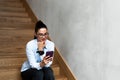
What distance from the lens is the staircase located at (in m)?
2.49

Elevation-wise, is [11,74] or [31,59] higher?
[31,59]

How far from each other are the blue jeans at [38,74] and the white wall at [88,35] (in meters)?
0.38

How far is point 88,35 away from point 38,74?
0.62 m

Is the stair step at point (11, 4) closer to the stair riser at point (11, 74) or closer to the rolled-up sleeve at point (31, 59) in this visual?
the stair riser at point (11, 74)

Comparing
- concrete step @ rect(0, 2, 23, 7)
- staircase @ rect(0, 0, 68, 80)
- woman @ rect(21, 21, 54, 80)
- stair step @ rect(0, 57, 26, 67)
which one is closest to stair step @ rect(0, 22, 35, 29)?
staircase @ rect(0, 0, 68, 80)

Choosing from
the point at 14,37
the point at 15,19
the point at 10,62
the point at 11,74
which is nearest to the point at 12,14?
the point at 15,19

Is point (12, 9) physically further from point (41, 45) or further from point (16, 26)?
point (41, 45)

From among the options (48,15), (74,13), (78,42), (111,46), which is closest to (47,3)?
(48,15)

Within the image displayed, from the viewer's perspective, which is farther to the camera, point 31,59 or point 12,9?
point 12,9

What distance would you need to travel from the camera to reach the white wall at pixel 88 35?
1876 millimetres

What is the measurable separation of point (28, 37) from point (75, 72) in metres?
1.02

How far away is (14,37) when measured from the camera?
10.1 ft

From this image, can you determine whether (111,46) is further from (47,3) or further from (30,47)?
(47,3)

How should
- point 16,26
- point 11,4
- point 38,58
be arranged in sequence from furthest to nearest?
point 11,4 → point 16,26 → point 38,58
